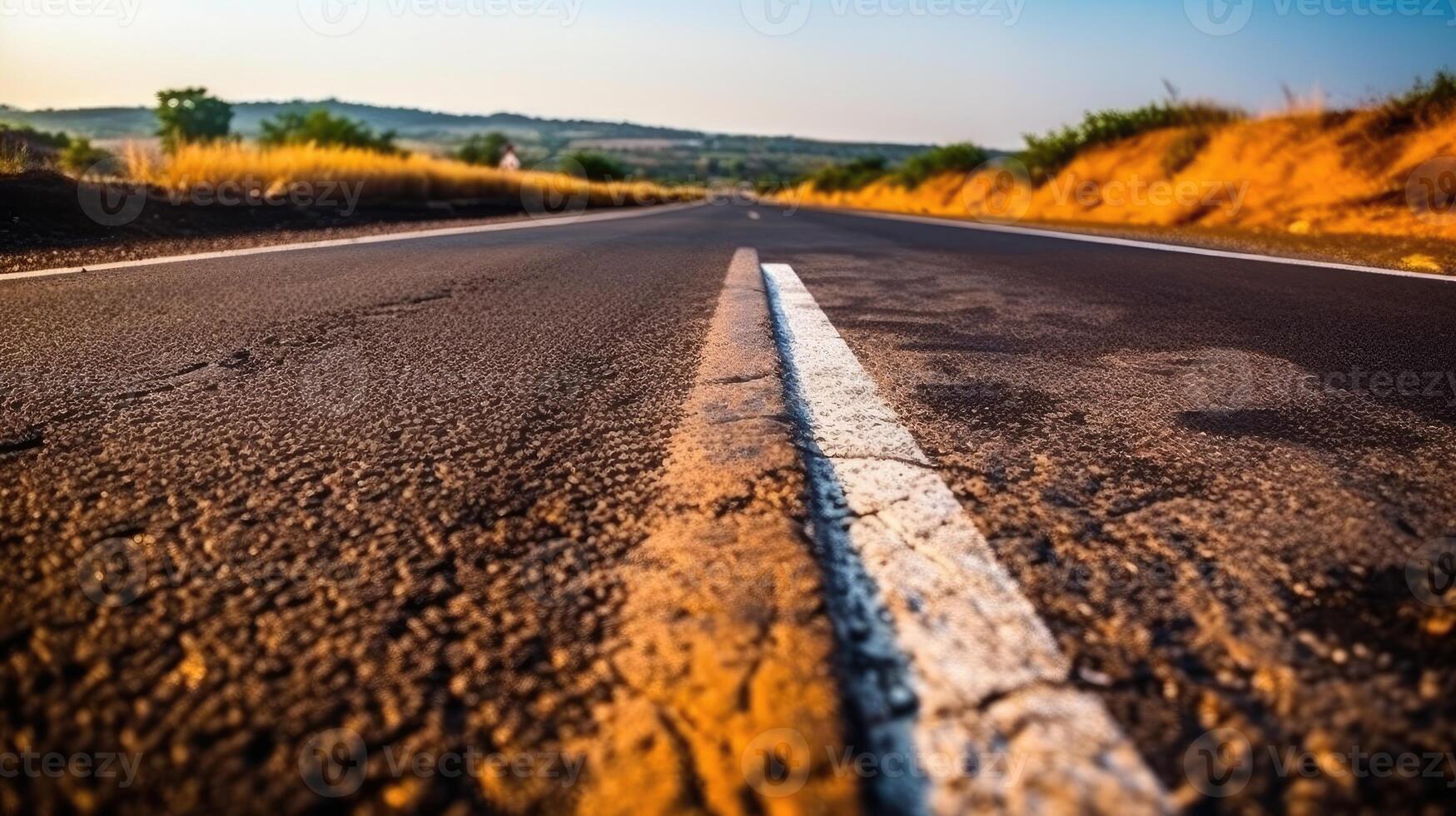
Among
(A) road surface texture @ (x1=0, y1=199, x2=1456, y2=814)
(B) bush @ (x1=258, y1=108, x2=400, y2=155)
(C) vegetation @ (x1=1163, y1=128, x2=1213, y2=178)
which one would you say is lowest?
(A) road surface texture @ (x1=0, y1=199, x2=1456, y2=814)

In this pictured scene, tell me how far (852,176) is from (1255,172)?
34.9 meters

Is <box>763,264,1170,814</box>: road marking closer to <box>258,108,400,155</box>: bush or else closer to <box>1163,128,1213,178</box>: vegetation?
<box>1163,128,1213,178</box>: vegetation

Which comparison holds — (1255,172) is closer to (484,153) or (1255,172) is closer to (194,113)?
(484,153)

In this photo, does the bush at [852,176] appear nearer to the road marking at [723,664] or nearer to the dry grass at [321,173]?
the dry grass at [321,173]

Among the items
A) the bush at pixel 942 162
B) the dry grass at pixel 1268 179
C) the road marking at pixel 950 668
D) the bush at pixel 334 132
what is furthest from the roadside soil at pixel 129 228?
the bush at pixel 942 162

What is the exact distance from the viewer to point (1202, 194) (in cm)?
1343

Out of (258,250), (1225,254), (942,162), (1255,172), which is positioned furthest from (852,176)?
(258,250)

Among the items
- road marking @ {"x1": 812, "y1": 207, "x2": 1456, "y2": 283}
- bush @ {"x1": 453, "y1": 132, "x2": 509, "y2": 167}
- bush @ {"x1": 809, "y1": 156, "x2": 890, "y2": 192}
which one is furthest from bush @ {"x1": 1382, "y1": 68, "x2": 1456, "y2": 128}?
bush @ {"x1": 453, "y1": 132, "x2": 509, "y2": 167}

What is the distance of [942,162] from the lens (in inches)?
1150

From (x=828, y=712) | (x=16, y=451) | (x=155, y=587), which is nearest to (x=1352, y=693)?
(x=828, y=712)

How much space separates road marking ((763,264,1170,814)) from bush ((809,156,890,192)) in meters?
41.5

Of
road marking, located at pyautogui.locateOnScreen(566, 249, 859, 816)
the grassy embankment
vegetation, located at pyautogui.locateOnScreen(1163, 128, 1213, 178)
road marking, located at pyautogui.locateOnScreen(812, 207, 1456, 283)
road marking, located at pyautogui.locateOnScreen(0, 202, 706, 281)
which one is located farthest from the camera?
vegetation, located at pyautogui.locateOnScreen(1163, 128, 1213, 178)

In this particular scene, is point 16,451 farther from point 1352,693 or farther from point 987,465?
point 1352,693

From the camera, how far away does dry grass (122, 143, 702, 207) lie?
35.2ft
